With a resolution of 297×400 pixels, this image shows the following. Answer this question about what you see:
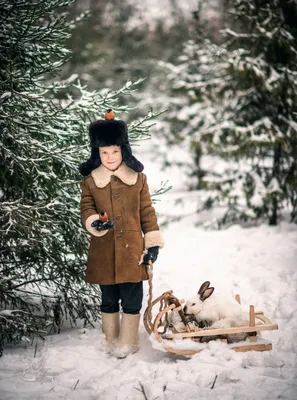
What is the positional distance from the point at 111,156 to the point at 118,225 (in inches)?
26.1

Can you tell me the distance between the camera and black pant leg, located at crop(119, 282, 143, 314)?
3.85m

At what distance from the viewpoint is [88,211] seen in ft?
12.3

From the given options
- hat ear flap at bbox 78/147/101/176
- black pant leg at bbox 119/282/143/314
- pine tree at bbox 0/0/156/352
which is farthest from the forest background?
black pant leg at bbox 119/282/143/314

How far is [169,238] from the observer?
9.09 meters

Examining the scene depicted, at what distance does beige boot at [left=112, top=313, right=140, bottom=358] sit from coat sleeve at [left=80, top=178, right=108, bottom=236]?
912mm

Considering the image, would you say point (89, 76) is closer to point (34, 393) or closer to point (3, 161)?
point (3, 161)

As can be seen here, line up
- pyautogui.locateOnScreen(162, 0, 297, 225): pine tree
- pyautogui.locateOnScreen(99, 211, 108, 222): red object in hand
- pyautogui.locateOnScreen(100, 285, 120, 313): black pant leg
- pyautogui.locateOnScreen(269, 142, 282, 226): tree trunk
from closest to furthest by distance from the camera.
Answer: pyautogui.locateOnScreen(99, 211, 108, 222): red object in hand, pyautogui.locateOnScreen(100, 285, 120, 313): black pant leg, pyautogui.locateOnScreen(162, 0, 297, 225): pine tree, pyautogui.locateOnScreen(269, 142, 282, 226): tree trunk

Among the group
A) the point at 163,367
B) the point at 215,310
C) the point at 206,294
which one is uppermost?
Result: the point at 206,294

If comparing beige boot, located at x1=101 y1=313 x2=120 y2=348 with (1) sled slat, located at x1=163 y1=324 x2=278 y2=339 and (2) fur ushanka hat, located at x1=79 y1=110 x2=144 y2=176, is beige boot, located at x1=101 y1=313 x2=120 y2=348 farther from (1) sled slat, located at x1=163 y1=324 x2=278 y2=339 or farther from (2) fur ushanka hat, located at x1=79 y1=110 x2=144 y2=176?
(2) fur ushanka hat, located at x1=79 y1=110 x2=144 y2=176

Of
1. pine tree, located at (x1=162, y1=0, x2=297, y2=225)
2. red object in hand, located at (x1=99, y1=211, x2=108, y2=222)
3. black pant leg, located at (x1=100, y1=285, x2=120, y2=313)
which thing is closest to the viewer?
red object in hand, located at (x1=99, y1=211, x2=108, y2=222)

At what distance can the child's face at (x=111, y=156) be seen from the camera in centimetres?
376

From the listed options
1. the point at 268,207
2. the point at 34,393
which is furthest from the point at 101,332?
the point at 268,207

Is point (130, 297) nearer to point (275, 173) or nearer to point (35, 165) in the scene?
point (35, 165)

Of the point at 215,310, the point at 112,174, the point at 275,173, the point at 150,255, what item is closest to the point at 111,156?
the point at 112,174
